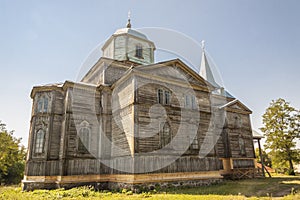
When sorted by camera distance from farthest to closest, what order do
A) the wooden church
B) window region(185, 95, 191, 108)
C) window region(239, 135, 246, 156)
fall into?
window region(239, 135, 246, 156)
window region(185, 95, 191, 108)
the wooden church

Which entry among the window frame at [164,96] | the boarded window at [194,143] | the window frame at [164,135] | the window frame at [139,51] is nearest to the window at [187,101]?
the window frame at [164,96]

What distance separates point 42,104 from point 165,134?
31.7 feet

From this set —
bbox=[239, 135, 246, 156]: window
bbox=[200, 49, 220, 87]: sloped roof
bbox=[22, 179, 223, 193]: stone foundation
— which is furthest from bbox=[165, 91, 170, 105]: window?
bbox=[200, 49, 220, 87]: sloped roof

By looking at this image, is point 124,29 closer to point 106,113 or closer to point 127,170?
point 106,113

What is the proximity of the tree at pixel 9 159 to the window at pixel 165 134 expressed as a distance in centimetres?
1934

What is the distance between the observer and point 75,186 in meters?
14.8

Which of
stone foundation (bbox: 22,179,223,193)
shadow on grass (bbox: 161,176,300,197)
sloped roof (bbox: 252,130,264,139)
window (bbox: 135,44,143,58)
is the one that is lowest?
shadow on grass (bbox: 161,176,300,197)

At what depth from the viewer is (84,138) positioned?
1625 centimetres

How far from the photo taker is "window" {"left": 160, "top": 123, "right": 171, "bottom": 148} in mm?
14904

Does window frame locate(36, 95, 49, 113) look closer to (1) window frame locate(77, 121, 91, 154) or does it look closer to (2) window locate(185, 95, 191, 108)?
(1) window frame locate(77, 121, 91, 154)

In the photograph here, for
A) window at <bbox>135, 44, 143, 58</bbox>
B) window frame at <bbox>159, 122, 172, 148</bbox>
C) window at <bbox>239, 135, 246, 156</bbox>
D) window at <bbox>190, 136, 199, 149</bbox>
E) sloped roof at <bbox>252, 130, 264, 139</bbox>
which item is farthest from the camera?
sloped roof at <bbox>252, 130, 264, 139</bbox>

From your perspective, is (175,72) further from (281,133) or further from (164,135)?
(281,133)

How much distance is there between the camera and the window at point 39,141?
15922 mm

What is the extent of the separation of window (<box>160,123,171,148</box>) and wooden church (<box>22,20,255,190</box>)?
0.07 metres
